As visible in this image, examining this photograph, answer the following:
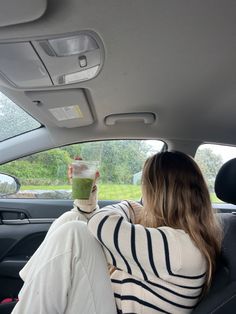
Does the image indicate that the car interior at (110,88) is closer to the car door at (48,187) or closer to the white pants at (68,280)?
the car door at (48,187)

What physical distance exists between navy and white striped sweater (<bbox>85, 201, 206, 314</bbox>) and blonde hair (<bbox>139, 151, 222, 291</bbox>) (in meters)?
0.06

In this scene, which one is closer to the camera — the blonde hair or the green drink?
the blonde hair

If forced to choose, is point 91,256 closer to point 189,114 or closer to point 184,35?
point 184,35

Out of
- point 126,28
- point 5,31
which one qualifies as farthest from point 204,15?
point 5,31

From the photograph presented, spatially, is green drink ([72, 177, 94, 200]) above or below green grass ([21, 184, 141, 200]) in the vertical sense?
above

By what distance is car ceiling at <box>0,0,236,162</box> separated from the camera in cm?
108

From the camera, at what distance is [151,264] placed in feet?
3.50

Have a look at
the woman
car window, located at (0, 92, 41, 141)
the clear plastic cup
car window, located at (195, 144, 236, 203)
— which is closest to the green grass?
car window, located at (0, 92, 41, 141)

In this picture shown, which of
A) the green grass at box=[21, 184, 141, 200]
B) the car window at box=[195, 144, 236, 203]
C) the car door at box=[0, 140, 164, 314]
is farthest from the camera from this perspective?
the car window at box=[195, 144, 236, 203]

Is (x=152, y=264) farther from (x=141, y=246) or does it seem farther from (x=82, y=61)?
(x=82, y=61)

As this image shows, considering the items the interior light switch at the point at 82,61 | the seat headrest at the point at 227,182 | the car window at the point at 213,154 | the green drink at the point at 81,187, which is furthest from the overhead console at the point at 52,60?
the car window at the point at 213,154

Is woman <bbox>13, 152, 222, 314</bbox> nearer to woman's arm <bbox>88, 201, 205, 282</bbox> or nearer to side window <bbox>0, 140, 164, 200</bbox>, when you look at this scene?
woman's arm <bbox>88, 201, 205, 282</bbox>

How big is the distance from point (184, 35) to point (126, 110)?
3.03 feet

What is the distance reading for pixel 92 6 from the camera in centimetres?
105
